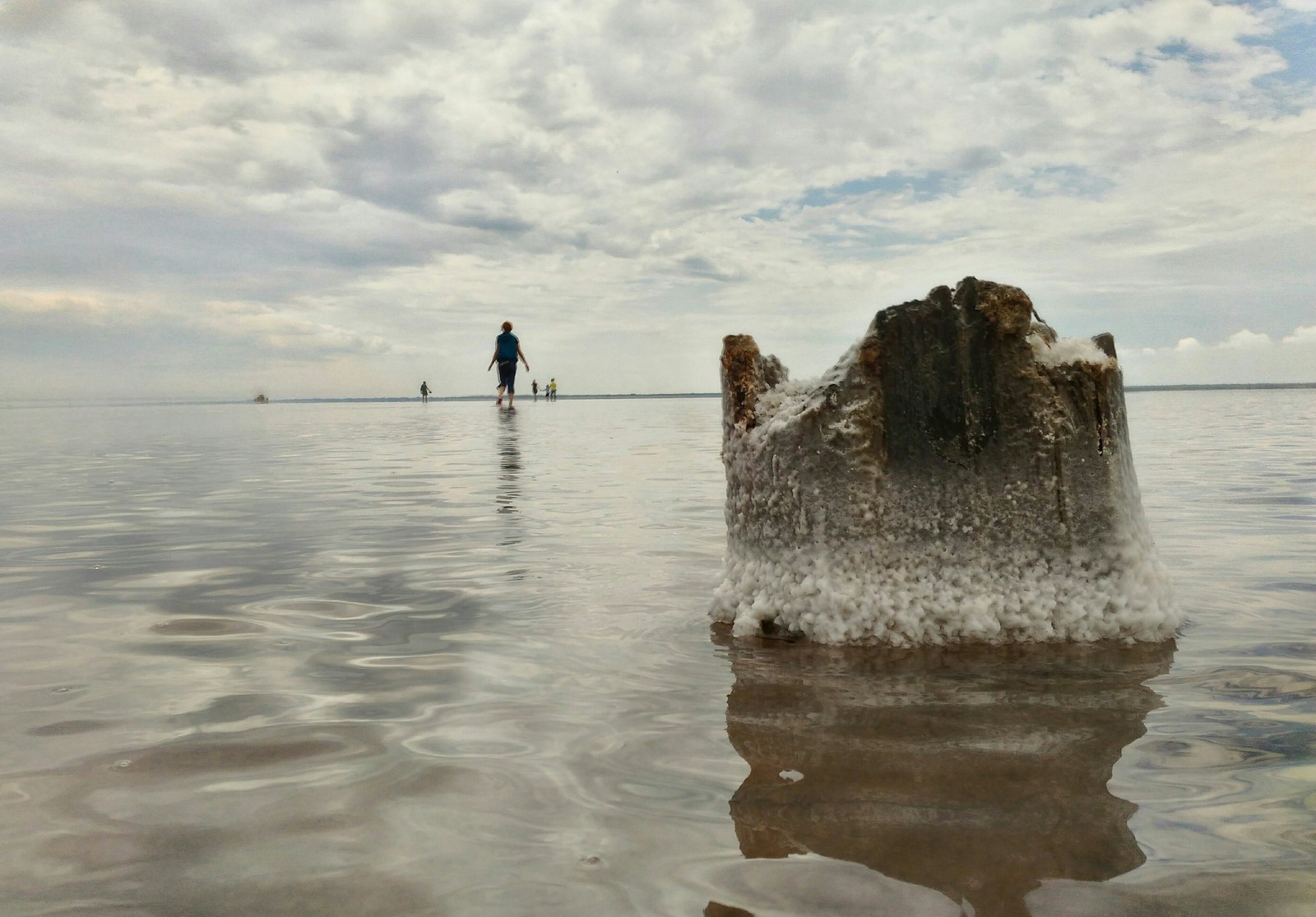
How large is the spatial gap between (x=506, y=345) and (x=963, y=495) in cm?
2105

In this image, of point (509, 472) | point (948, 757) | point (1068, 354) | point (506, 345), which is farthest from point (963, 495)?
point (506, 345)

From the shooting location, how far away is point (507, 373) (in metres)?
24.7

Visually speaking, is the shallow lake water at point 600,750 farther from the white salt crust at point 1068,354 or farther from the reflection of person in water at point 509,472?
the reflection of person in water at point 509,472

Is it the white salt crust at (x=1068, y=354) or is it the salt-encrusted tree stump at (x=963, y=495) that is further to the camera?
the white salt crust at (x=1068, y=354)

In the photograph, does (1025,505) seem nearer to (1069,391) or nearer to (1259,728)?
(1069,391)

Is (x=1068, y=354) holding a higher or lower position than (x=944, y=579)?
higher

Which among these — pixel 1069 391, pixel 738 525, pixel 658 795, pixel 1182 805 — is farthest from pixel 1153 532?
pixel 658 795

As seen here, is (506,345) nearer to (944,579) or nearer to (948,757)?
(944,579)

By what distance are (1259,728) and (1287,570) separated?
241 centimetres

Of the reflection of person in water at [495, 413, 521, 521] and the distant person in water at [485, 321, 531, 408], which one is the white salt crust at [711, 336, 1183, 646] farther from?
the distant person in water at [485, 321, 531, 408]

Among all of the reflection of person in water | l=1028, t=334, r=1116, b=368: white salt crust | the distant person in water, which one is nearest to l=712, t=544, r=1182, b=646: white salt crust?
l=1028, t=334, r=1116, b=368: white salt crust

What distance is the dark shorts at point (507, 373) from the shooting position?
79.3 ft

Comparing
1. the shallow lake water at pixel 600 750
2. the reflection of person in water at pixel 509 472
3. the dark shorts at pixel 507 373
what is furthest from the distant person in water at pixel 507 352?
the shallow lake water at pixel 600 750

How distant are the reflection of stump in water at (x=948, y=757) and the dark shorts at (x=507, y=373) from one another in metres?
21.6
